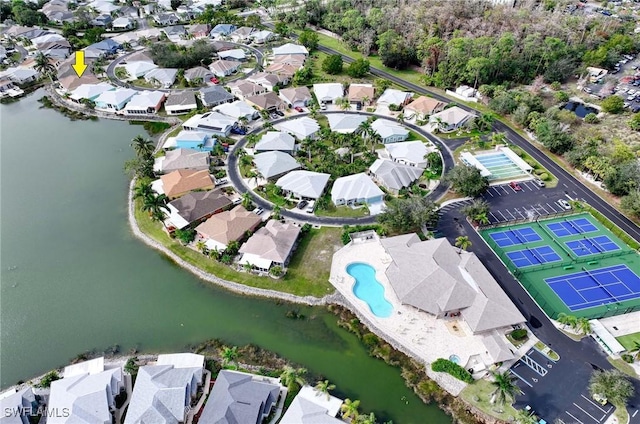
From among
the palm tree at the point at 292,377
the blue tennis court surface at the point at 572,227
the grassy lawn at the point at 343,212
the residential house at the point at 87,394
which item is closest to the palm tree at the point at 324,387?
the palm tree at the point at 292,377

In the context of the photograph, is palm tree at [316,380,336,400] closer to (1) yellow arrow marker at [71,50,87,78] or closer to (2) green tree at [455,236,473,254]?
(2) green tree at [455,236,473,254]

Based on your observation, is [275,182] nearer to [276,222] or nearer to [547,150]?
[276,222]

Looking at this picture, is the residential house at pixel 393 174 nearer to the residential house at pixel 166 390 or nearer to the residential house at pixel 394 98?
the residential house at pixel 394 98

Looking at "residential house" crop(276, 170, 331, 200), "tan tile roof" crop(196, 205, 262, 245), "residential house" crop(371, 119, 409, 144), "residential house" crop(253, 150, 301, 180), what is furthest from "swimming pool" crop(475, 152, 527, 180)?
"tan tile roof" crop(196, 205, 262, 245)

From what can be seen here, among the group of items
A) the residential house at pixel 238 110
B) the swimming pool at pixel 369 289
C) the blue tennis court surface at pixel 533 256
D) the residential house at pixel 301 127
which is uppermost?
the residential house at pixel 238 110

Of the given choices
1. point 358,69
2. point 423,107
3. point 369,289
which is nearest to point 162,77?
point 358,69

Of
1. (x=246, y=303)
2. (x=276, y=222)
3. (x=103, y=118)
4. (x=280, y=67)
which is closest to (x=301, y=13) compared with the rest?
(x=280, y=67)
